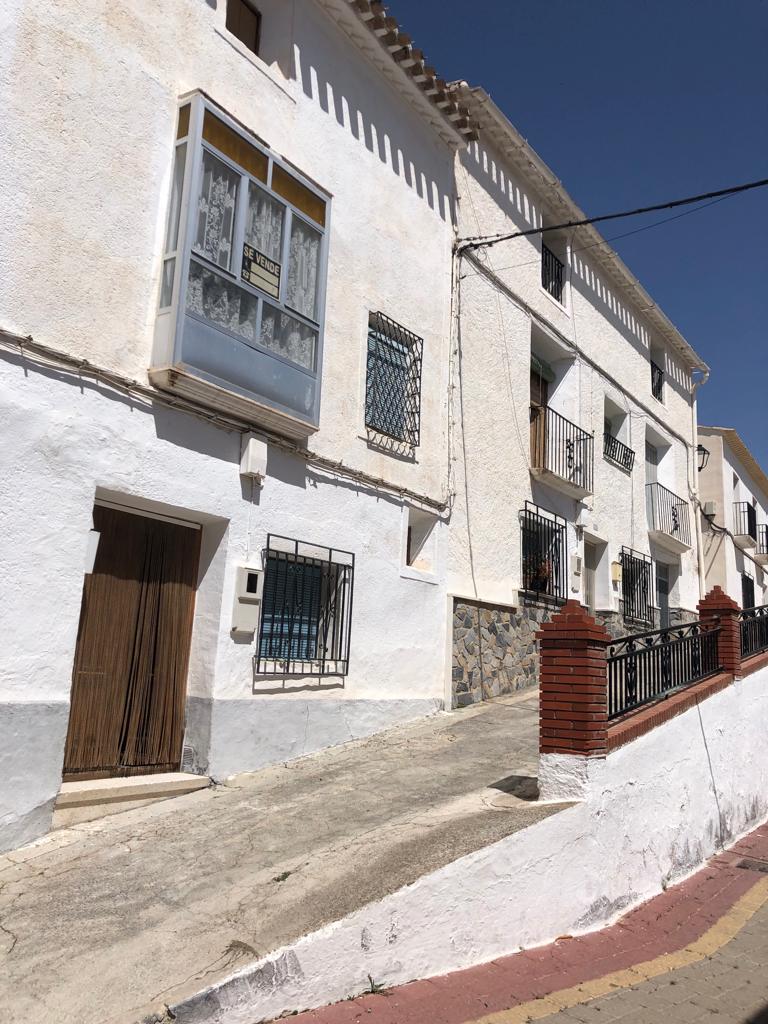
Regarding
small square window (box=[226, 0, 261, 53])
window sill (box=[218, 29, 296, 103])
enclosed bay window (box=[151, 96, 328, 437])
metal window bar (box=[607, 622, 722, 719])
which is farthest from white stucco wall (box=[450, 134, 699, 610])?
small square window (box=[226, 0, 261, 53])

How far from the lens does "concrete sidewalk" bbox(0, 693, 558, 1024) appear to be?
3.65 meters

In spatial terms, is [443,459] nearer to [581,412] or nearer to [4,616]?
[581,412]

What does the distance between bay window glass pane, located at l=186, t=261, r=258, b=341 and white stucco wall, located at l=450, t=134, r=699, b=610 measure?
3.76m

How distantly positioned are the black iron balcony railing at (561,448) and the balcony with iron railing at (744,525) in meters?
8.46

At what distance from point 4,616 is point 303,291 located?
406cm

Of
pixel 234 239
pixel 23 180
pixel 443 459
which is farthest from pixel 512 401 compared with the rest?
pixel 23 180

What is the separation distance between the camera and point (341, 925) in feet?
12.8

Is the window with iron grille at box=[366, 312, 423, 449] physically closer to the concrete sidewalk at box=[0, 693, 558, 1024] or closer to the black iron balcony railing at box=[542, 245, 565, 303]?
the concrete sidewalk at box=[0, 693, 558, 1024]

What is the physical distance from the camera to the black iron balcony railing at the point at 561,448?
12492mm

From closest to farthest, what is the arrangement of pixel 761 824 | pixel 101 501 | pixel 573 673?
pixel 573 673 < pixel 101 501 < pixel 761 824

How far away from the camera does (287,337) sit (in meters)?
7.59

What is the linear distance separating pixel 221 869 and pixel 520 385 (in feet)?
27.9

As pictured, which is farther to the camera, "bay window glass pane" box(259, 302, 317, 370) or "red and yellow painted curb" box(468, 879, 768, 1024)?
"bay window glass pane" box(259, 302, 317, 370)

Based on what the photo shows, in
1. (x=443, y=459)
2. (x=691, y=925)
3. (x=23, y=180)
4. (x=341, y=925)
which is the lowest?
(x=691, y=925)
